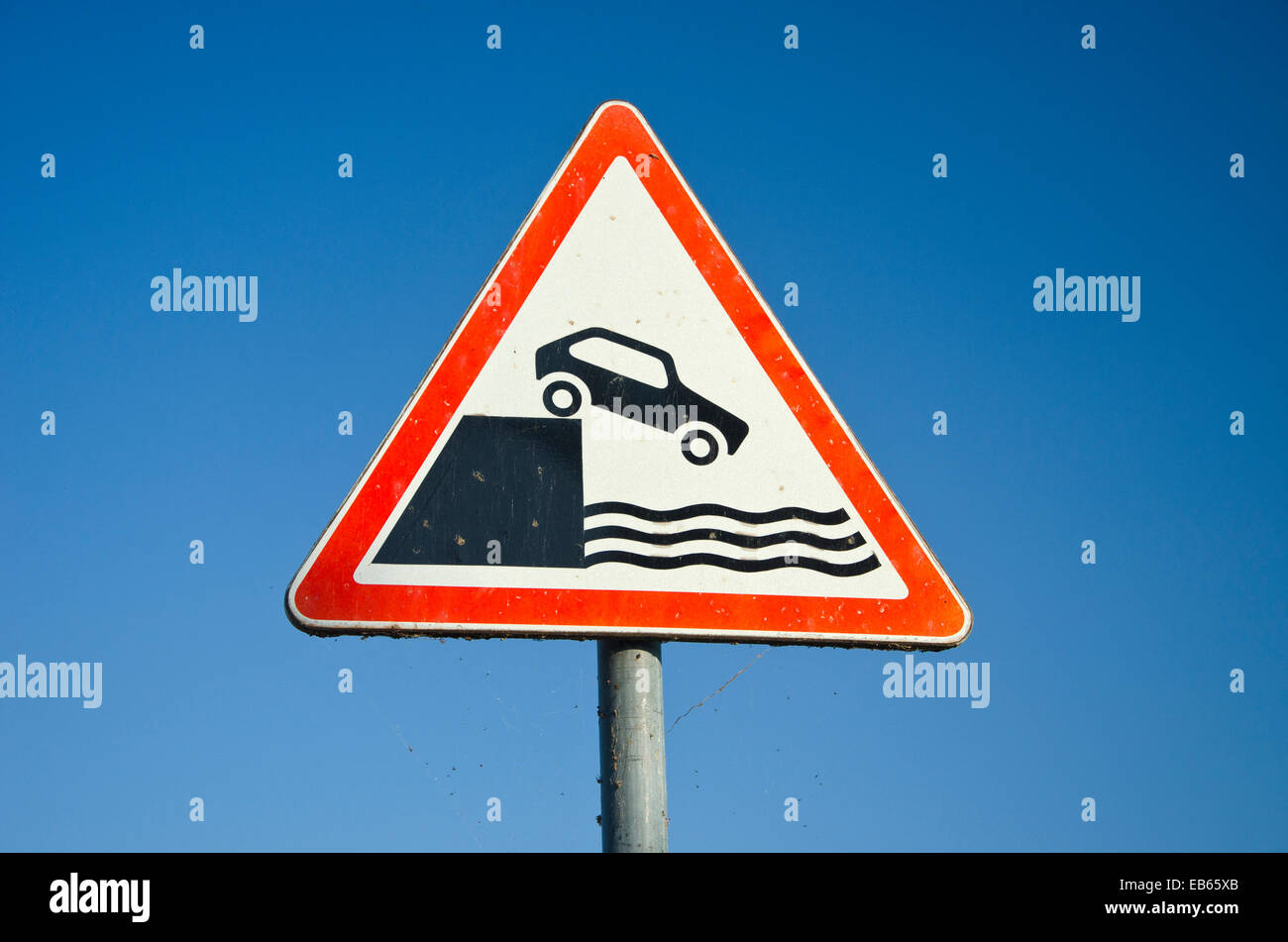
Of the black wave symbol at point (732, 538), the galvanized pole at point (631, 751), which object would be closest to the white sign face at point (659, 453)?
the black wave symbol at point (732, 538)

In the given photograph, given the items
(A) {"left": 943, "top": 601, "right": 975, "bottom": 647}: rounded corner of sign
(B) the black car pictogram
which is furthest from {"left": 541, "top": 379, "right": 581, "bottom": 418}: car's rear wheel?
(A) {"left": 943, "top": 601, "right": 975, "bottom": 647}: rounded corner of sign

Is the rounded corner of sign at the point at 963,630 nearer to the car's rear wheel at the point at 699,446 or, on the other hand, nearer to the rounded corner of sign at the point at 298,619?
the car's rear wheel at the point at 699,446

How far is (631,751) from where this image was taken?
4.94 feet

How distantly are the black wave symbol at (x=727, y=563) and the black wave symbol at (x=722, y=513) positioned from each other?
0.20 ft

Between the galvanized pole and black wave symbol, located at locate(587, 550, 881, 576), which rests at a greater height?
black wave symbol, located at locate(587, 550, 881, 576)

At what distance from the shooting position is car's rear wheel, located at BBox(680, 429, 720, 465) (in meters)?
1.72

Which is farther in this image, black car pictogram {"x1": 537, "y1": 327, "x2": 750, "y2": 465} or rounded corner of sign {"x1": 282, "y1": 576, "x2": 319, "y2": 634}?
black car pictogram {"x1": 537, "y1": 327, "x2": 750, "y2": 465}

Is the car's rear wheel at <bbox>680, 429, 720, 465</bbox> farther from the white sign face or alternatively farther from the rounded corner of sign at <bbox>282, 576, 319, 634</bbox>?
the rounded corner of sign at <bbox>282, 576, 319, 634</bbox>

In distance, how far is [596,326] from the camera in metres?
1.76

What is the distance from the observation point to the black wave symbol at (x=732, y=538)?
1658 mm

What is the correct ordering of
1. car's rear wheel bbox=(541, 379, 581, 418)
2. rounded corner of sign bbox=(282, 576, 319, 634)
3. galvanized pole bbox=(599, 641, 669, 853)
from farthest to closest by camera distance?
car's rear wheel bbox=(541, 379, 581, 418) → rounded corner of sign bbox=(282, 576, 319, 634) → galvanized pole bbox=(599, 641, 669, 853)
